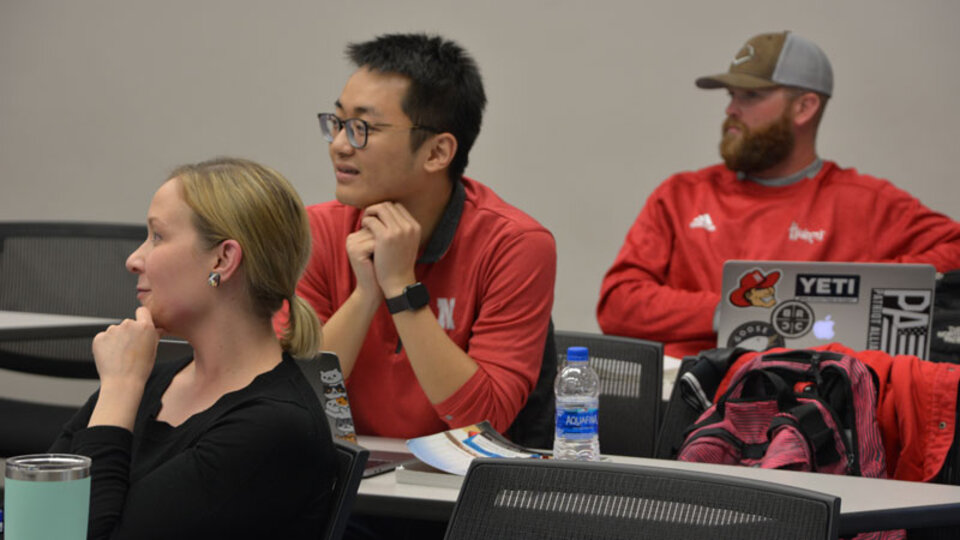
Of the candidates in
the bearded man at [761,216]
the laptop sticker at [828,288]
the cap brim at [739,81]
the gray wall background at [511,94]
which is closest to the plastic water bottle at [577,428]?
the laptop sticker at [828,288]

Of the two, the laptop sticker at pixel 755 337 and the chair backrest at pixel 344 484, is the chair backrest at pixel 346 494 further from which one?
the laptop sticker at pixel 755 337

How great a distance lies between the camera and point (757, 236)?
3.64 metres

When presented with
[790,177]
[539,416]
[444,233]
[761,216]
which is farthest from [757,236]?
[444,233]

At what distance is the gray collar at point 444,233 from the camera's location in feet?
7.72

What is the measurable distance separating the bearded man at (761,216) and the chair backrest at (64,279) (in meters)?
1.42

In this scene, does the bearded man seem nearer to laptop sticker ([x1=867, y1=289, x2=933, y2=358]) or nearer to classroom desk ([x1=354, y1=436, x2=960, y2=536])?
laptop sticker ([x1=867, y1=289, x2=933, y2=358])

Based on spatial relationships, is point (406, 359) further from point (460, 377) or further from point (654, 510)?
point (654, 510)

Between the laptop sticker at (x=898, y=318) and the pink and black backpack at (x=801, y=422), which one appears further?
the laptop sticker at (x=898, y=318)

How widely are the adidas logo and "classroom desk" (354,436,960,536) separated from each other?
1877 millimetres

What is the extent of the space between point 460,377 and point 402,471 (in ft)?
1.45

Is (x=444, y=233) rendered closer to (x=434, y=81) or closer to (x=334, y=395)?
(x=434, y=81)

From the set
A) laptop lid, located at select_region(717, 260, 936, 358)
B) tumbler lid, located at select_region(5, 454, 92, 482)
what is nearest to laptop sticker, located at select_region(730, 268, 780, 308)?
laptop lid, located at select_region(717, 260, 936, 358)

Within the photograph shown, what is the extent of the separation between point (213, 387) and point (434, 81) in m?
1.00

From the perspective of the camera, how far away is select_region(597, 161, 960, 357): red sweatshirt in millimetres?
3574
